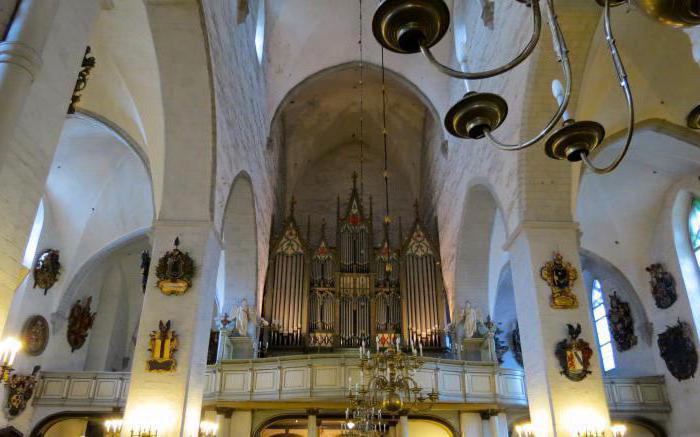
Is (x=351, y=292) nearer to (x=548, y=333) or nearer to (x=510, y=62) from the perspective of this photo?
(x=548, y=333)

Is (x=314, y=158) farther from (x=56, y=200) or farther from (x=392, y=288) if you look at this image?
(x=56, y=200)

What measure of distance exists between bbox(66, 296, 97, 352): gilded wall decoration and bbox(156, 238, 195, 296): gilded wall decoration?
890 cm

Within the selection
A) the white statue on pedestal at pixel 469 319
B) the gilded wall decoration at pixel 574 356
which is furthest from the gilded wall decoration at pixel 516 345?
the gilded wall decoration at pixel 574 356

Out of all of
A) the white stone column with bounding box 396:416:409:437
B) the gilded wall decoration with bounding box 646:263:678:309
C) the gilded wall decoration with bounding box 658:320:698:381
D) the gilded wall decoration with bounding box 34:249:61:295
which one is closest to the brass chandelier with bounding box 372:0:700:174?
the white stone column with bounding box 396:416:409:437

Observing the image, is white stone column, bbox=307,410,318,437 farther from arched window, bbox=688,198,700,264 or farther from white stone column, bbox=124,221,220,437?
arched window, bbox=688,198,700,264

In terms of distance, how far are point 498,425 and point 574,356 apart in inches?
197

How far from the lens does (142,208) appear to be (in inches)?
655

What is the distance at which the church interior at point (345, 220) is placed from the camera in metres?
7.85

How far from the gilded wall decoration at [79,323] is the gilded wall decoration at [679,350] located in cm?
1639

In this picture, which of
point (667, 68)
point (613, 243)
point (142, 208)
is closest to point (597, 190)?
point (613, 243)

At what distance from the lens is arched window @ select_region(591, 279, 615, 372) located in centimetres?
1644

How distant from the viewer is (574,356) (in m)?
9.27

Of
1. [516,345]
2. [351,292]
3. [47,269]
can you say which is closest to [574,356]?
[351,292]

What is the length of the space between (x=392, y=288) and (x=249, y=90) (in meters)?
7.39
